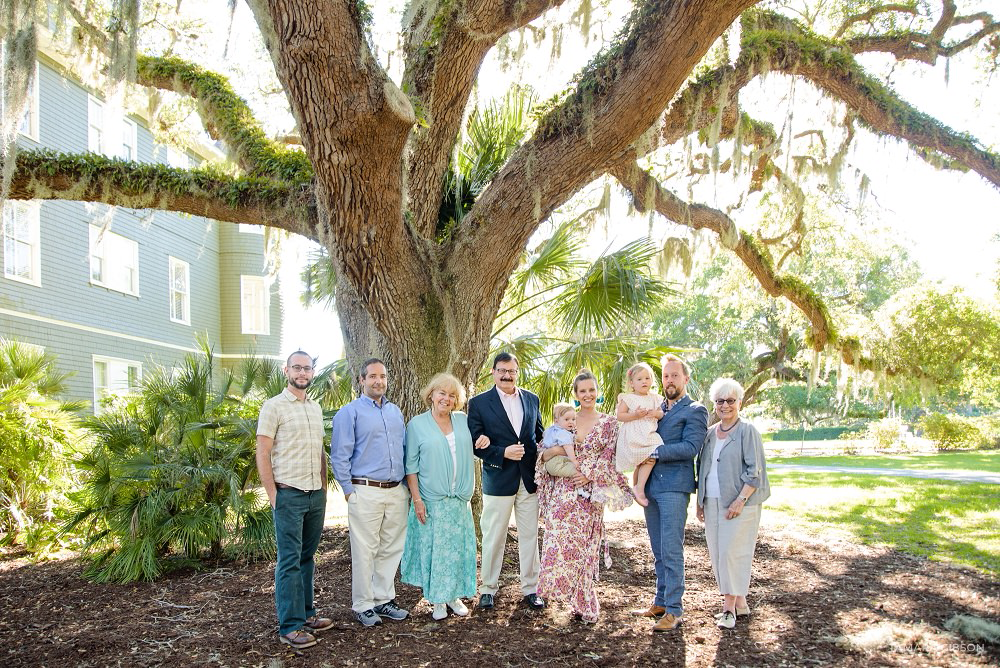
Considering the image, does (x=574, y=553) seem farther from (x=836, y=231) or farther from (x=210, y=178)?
(x=836, y=231)

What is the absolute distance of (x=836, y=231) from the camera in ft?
49.1

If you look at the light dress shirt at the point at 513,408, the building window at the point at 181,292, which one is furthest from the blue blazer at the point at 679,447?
the building window at the point at 181,292

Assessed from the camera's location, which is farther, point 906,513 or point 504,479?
point 906,513

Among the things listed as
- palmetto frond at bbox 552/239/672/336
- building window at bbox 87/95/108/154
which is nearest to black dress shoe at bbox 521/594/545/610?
palmetto frond at bbox 552/239/672/336

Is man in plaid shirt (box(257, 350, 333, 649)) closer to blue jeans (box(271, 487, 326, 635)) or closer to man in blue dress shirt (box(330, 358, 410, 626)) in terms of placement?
blue jeans (box(271, 487, 326, 635))

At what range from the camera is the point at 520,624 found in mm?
4688

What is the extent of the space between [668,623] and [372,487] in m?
2.01

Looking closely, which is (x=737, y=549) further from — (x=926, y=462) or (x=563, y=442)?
(x=926, y=462)

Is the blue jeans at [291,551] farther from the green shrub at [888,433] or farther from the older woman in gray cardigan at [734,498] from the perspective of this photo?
the green shrub at [888,433]

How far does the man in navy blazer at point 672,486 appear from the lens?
4578 mm

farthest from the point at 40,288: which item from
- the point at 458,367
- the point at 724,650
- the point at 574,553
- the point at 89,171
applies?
the point at 724,650

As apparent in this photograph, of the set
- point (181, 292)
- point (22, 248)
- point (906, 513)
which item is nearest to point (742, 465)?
point (906, 513)

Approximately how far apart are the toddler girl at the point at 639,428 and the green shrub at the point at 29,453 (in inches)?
225

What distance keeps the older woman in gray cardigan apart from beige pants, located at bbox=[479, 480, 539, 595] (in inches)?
48.5
